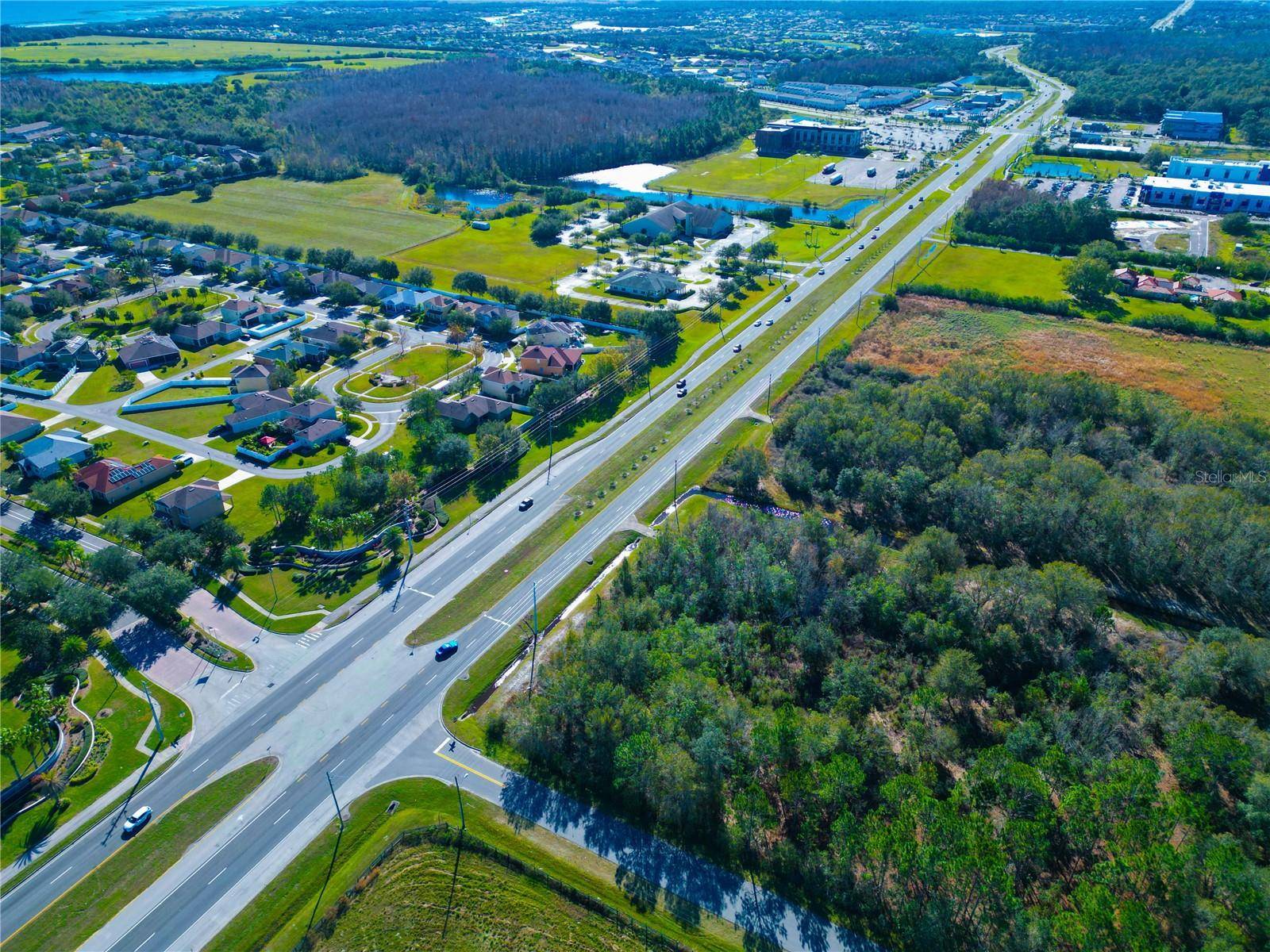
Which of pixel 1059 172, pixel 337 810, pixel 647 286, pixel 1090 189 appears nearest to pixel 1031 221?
pixel 1090 189

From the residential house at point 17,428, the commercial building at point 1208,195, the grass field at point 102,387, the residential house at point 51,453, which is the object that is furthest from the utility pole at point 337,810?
the commercial building at point 1208,195

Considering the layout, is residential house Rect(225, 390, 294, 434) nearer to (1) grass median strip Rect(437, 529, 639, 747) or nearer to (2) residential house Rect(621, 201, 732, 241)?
Result: (1) grass median strip Rect(437, 529, 639, 747)

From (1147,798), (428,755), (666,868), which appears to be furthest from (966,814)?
(428,755)

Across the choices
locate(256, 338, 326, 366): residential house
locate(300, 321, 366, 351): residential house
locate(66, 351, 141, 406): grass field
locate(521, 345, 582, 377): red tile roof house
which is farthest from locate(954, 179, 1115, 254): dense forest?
locate(66, 351, 141, 406): grass field

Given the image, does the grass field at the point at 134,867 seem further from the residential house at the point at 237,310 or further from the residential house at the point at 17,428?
the residential house at the point at 237,310

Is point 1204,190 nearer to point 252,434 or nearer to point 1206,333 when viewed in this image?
point 1206,333

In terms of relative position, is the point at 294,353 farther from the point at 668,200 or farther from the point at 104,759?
the point at 668,200
